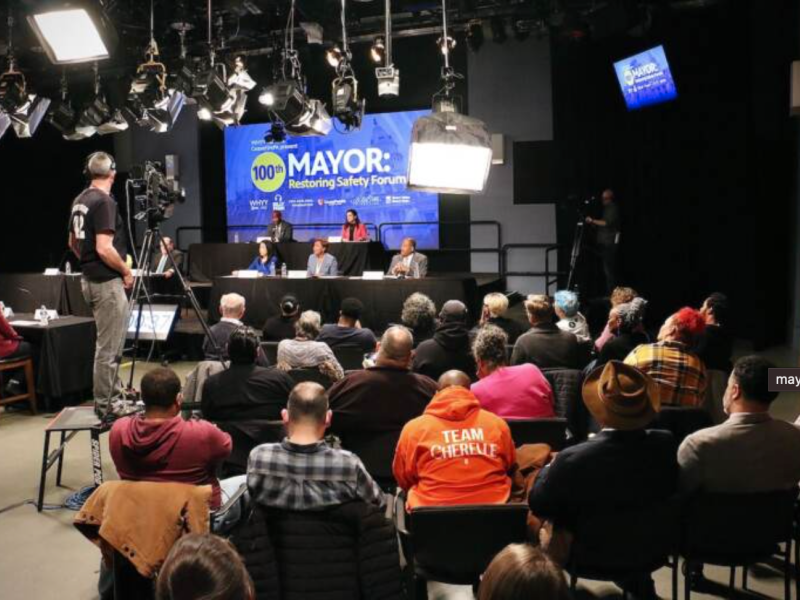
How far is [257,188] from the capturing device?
527 inches

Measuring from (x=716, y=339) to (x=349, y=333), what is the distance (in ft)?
7.75

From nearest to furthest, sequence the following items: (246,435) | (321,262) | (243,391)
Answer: (246,435) → (243,391) → (321,262)

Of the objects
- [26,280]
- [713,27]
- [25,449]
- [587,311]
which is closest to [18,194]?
[26,280]

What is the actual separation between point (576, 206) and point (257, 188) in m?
5.58

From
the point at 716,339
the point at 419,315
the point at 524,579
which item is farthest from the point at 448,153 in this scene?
the point at 524,579

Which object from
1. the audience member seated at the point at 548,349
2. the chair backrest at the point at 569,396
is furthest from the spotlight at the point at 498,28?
the chair backrest at the point at 569,396

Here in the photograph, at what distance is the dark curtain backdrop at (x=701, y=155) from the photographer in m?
8.12

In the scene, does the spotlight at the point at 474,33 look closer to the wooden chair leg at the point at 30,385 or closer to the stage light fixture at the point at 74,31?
the stage light fixture at the point at 74,31

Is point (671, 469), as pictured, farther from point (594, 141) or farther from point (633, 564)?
point (594, 141)

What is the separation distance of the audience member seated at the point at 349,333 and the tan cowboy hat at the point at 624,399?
118 inches

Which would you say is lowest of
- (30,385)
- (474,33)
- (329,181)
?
(30,385)

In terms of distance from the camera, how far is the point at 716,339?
4.59 metres

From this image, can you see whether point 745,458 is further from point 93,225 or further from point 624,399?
point 93,225

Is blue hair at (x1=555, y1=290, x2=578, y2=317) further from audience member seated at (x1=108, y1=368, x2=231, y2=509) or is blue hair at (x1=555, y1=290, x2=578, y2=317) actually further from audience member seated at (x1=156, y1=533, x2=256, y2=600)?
audience member seated at (x1=156, y1=533, x2=256, y2=600)
